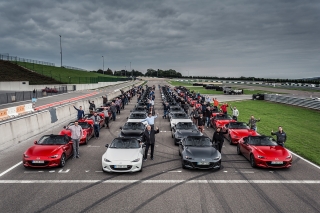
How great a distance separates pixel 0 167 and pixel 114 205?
19.3ft

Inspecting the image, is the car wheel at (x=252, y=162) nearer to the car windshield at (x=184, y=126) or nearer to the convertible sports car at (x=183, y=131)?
the convertible sports car at (x=183, y=131)

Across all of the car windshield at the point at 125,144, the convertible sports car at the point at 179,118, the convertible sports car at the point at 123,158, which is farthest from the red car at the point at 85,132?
the convertible sports car at the point at 179,118

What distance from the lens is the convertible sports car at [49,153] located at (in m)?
9.90

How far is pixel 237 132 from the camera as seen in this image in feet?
49.3

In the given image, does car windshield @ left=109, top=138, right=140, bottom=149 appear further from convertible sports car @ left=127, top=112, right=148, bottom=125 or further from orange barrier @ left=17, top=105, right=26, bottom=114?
orange barrier @ left=17, top=105, right=26, bottom=114

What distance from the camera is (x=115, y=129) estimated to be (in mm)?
19266

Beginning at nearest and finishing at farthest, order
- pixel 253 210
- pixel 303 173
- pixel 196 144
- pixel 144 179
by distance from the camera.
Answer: pixel 253 210 → pixel 144 179 → pixel 303 173 → pixel 196 144

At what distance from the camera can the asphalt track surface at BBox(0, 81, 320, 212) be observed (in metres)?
6.99

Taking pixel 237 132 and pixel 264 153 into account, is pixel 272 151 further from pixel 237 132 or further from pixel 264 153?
pixel 237 132

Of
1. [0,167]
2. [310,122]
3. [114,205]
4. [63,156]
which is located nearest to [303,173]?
[114,205]

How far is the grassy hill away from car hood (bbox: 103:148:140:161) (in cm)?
5893

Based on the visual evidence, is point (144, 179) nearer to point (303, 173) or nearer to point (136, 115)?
A: point (303, 173)

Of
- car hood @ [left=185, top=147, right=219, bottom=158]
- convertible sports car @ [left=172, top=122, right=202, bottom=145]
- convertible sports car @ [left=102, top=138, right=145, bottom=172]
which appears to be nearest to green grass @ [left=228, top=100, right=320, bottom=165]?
car hood @ [left=185, top=147, right=219, bottom=158]

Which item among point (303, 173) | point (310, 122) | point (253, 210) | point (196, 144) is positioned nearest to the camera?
point (253, 210)
